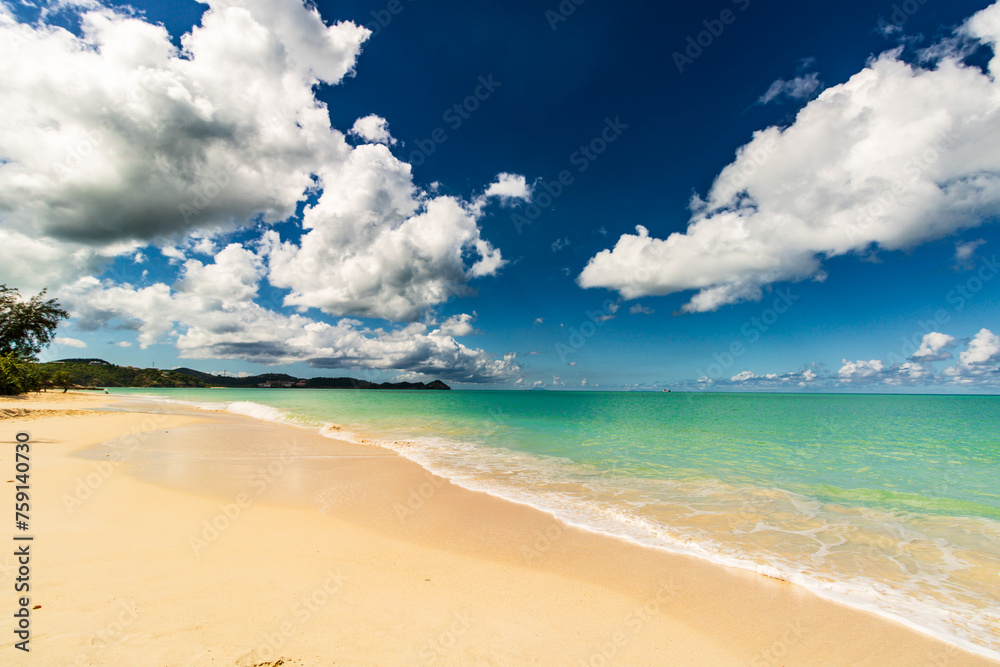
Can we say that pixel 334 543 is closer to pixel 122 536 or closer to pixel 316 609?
pixel 316 609

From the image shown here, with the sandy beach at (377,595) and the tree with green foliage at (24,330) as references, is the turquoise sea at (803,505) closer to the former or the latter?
the sandy beach at (377,595)

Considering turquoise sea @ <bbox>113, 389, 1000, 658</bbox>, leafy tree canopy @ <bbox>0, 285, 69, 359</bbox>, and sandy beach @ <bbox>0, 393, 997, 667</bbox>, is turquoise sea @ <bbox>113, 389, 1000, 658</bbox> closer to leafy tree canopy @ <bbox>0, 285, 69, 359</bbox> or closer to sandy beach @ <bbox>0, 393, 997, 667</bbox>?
sandy beach @ <bbox>0, 393, 997, 667</bbox>

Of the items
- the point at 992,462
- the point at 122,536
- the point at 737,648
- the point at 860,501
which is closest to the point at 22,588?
the point at 122,536

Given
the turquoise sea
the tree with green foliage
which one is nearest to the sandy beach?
the turquoise sea

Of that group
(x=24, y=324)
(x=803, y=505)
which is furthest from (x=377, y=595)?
(x=24, y=324)

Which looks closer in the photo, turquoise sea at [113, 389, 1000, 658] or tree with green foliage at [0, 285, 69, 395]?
turquoise sea at [113, 389, 1000, 658]

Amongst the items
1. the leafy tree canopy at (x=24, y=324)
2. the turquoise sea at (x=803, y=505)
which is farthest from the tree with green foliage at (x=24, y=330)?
the turquoise sea at (x=803, y=505)

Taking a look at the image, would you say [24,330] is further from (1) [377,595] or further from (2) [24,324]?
(1) [377,595]

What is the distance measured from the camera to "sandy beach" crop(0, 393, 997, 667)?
3613 mm

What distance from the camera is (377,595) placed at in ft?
15.1

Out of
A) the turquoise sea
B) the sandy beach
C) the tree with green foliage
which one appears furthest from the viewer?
the tree with green foliage

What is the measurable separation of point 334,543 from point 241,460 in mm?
9138

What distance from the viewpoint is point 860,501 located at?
34.2 feet

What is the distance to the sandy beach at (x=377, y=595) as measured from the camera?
3.61m
